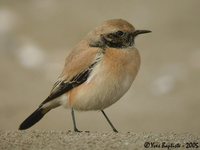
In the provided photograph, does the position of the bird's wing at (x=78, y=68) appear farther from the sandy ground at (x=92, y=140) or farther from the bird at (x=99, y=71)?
the sandy ground at (x=92, y=140)

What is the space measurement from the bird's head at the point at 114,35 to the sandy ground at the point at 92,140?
1.39 meters

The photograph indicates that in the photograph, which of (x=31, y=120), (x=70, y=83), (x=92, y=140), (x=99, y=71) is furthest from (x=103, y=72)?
(x=31, y=120)

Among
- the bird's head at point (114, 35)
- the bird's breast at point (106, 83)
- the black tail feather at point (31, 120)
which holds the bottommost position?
the black tail feather at point (31, 120)

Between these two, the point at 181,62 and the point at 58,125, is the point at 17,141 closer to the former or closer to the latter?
the point at 58,125

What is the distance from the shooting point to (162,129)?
1558 cm

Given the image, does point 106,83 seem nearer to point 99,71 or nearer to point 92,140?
point 99,71

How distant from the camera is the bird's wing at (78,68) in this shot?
1222 cm

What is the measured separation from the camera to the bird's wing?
12219 millimetres

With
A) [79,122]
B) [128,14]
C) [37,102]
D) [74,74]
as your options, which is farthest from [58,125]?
[128,14]

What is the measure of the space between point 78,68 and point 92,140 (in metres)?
1.40

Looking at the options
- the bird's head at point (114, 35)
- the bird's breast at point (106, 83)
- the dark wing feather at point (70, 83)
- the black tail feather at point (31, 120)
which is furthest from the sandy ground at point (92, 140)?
the bird's head at point (114, 35)

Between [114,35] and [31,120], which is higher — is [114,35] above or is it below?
above

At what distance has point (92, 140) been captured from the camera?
1124cm

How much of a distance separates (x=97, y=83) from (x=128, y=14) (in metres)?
11.5
